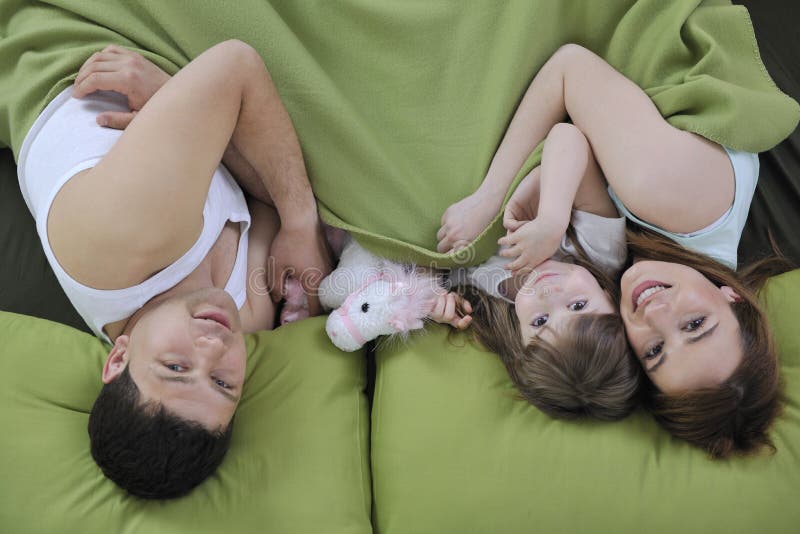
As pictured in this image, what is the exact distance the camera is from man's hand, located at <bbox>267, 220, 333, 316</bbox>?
4.01 feet

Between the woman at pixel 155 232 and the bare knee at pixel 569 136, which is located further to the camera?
the bare knee at pixel 569 136

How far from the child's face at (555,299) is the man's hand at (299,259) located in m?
0.40

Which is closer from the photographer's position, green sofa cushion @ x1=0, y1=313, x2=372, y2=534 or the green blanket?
green sofa cushion @ x1=0, y1=313, x2=372, y2=534

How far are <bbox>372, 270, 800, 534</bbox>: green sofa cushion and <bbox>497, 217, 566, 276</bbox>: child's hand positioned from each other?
7.9 inches

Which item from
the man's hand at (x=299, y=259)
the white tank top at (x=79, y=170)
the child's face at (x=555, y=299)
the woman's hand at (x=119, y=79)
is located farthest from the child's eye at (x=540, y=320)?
the woman's hand at (x=119, y=79)

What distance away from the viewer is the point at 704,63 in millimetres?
1118

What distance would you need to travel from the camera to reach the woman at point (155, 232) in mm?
926

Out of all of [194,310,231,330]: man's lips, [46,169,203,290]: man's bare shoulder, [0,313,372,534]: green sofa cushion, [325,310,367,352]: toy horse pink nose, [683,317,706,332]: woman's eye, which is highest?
[46,169,203,290]: man's bare shoulder

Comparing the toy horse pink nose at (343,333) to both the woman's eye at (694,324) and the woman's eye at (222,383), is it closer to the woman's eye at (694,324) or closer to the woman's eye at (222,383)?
the woman's eye at (222,383)

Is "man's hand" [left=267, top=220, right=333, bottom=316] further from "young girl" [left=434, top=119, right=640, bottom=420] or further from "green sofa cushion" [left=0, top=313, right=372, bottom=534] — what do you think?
"young girl" [left=434, top=119, right=640, bottom=420]

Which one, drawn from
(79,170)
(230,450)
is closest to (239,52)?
(79,170)

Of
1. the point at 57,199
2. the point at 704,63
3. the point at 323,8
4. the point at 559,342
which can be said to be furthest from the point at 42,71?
the point at 704,63

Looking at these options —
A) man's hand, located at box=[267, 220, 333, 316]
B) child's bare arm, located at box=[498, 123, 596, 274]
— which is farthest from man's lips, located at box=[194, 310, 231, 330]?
child's bare arm, located at box=[498, 123, 596, 274]

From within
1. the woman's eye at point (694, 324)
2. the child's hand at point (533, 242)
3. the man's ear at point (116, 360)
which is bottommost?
the man's ear at point (116, 360)
